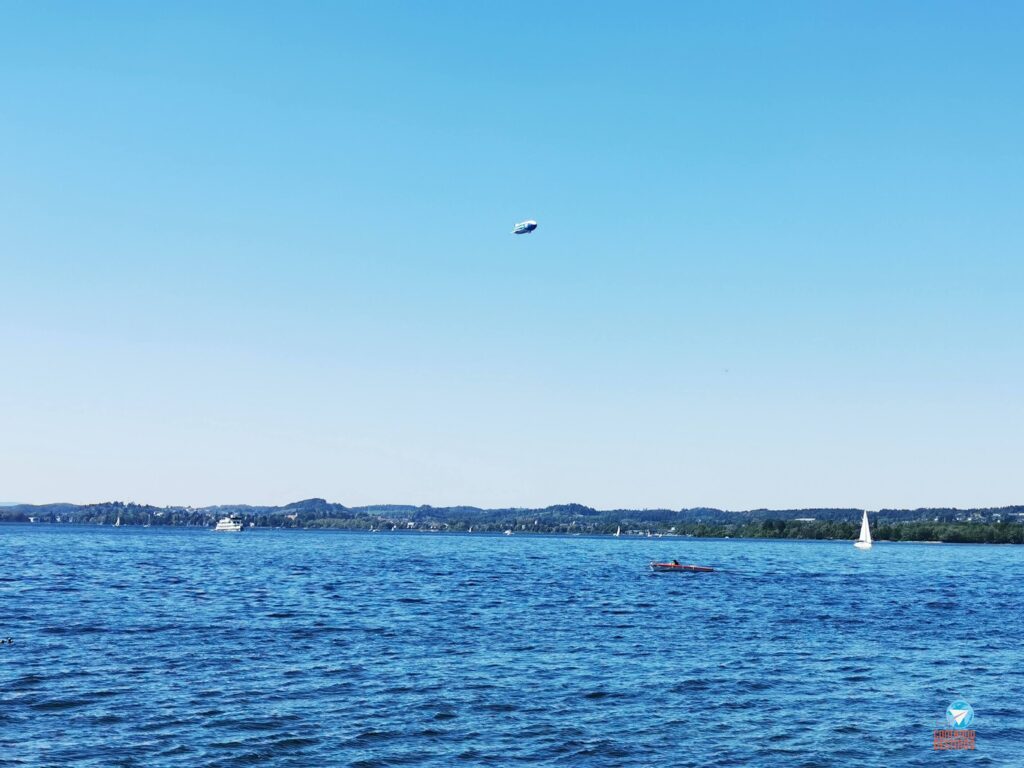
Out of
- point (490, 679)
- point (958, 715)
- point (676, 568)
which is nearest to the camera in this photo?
point (958, 715)

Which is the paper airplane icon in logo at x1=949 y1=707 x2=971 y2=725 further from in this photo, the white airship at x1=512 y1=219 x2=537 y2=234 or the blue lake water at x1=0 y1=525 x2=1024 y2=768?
the white airship at x1=512 y1=219 x2=537 y2=234

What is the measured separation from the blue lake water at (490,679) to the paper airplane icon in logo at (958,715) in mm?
860

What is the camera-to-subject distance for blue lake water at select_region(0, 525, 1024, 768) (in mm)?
34844

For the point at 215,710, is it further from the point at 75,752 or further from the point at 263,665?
the point at 263,665

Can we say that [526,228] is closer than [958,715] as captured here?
No

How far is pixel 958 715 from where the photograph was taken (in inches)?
1617

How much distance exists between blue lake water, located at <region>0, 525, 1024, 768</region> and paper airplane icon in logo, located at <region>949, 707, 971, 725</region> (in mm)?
860

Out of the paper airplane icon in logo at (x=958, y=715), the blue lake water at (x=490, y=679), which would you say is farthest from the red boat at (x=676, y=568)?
the paper airplane icon in logo at (x=958, y=715)

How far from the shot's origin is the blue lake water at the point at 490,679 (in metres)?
34.8

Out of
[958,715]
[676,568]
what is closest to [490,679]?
[958,715]

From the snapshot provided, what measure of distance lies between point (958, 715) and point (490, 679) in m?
21.8

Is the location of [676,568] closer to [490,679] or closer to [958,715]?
[490,679]

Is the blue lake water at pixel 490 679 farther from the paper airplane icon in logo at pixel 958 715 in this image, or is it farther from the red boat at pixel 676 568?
the red boat at pixel 676 568

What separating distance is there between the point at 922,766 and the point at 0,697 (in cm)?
3808
